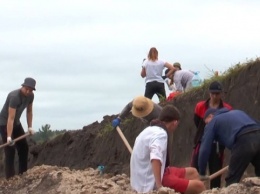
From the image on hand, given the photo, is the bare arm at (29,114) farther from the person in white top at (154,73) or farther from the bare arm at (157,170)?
the bare arm at (157,170)

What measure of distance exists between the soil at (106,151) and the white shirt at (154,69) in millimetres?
641

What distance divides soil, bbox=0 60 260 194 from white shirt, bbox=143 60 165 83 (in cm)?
64

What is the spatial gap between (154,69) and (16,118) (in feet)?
10.8

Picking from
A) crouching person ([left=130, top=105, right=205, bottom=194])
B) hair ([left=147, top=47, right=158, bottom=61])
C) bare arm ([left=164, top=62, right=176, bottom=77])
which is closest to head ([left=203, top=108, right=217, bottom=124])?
crouching person ([left=130, top=105, right=205, bottom=194])

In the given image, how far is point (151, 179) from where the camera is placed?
1135 centimetres

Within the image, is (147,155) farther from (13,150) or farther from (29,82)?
(13,150)

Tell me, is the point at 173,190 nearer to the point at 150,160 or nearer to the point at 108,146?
the point at 150,160

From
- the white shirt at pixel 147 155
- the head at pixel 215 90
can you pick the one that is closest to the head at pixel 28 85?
the head at pixel 215 90

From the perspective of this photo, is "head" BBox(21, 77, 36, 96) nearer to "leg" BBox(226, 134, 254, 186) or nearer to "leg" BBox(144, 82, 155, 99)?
"leg" BBox(144, 82, 155, 99)

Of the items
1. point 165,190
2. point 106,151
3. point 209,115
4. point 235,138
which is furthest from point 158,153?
point 106,151

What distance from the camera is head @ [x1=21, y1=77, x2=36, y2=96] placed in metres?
16.7

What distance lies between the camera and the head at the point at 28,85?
1672 cm

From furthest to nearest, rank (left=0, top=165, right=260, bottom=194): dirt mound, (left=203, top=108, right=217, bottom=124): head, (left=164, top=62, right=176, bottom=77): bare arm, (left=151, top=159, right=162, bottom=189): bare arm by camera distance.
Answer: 1. (left=164, top=62, right=176, bottom=77): bare arm
2. (left=203, top=108, right=217, bottom=124): head
3. (left=151, top=159, right=162, bottom=189): bare arm
4. (left=0, top=165, right=260, bottom=194): dirt mound

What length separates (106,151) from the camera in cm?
2205
